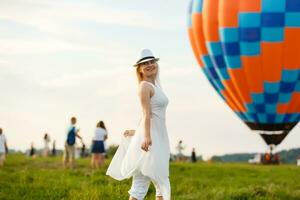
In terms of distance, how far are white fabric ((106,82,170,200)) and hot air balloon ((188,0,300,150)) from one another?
15.3m

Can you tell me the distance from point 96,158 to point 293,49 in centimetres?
789

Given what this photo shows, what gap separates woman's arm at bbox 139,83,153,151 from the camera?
6.47 metres

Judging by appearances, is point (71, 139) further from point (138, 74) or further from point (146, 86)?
point (146, 86)

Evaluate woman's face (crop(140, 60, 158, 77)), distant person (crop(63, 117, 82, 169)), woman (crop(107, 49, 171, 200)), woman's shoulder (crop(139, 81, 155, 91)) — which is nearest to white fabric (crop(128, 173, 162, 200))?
woman (crop(107, 49, 171, 200))

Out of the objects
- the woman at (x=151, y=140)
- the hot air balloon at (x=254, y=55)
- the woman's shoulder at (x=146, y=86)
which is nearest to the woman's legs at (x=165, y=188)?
the woman at (x=151, y=140)

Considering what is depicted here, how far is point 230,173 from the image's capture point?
65.3 feet

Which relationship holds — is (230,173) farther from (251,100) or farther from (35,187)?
(35,187)

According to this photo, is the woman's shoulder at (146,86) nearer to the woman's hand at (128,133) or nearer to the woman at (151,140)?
the woman at (151,140)

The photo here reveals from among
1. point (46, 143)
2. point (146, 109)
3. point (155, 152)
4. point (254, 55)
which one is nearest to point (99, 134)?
point (254, 55)

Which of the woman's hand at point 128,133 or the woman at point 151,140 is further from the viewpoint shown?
the woman's hand at point 128,133

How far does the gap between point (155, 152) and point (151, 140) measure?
0.18m

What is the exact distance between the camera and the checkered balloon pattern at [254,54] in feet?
70.2

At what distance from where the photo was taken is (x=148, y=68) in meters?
6.66

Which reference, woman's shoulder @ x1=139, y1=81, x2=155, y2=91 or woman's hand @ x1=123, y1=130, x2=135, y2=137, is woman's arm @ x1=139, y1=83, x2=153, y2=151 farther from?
A: woman's hand @ x1=123, y1=130, x2=135, y2=137
